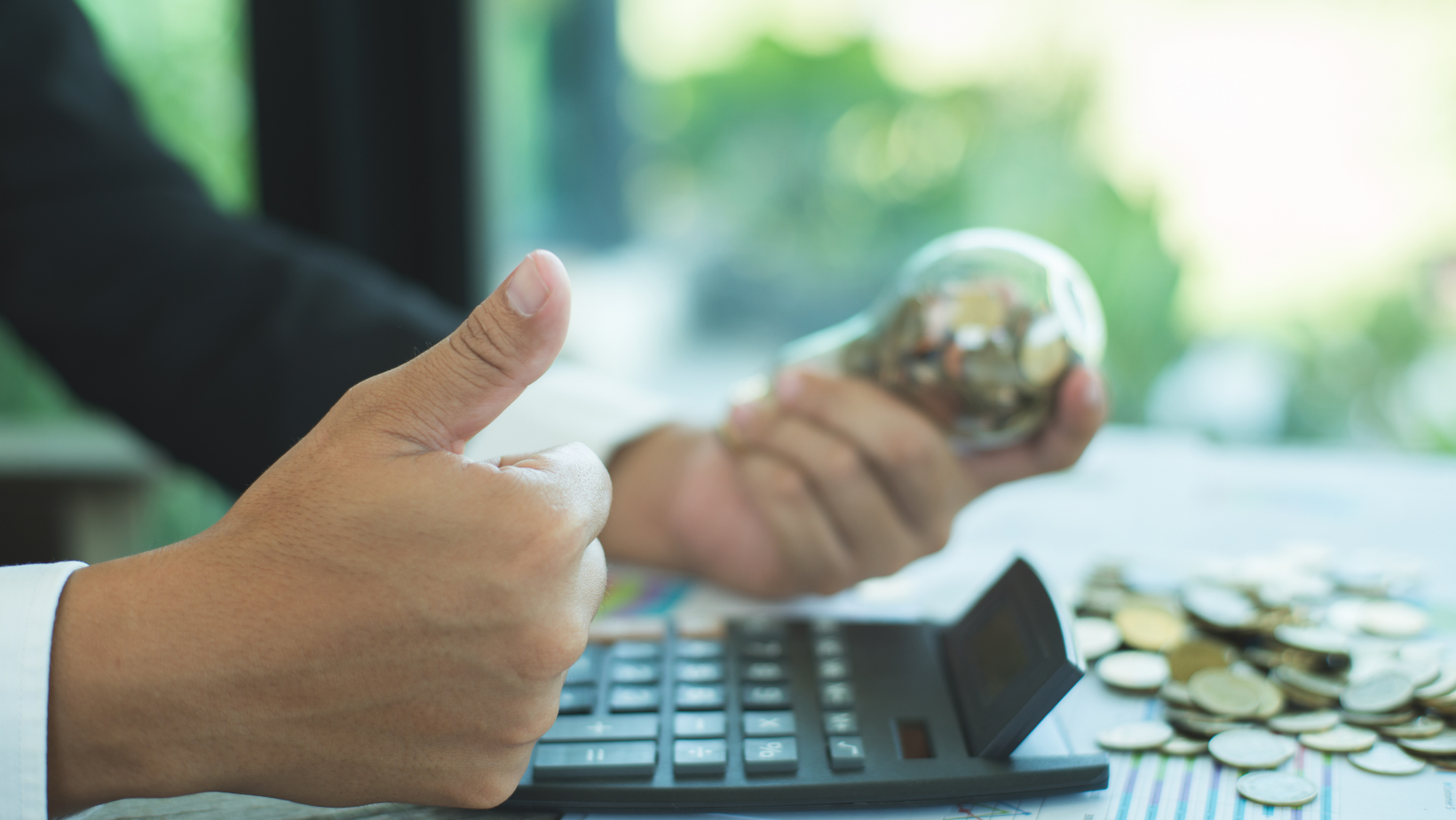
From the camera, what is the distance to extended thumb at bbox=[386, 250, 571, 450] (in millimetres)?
283

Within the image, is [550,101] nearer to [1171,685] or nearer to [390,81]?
[390,81]

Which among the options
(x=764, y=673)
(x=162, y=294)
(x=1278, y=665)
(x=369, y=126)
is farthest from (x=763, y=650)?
(x=369, y=126)

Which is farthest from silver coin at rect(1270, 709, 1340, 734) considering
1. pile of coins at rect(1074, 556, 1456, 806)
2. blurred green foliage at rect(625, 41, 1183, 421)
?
blurred green foliage at rect(625, 41, 1183, 421)

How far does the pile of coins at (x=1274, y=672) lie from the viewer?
36cm

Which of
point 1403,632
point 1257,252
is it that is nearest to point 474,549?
point 1403,632

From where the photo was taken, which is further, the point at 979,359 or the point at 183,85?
the point at 183,85

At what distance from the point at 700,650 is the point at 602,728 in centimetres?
8

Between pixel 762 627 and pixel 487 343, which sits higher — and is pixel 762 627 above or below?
below

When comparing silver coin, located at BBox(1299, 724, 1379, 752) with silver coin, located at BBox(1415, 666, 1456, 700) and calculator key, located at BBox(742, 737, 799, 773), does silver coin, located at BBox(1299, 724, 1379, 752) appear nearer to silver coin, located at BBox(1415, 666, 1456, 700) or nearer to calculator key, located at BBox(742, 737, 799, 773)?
silver coin, located at BBox(1415, 666, 1456, 700)

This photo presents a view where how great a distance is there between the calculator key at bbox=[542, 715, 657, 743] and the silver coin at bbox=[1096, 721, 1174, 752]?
0.17m

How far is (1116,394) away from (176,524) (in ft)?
4.95

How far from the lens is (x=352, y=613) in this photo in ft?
0.92

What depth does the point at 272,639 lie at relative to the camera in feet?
0.92

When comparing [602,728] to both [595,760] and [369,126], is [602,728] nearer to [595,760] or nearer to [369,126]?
[595,760]
